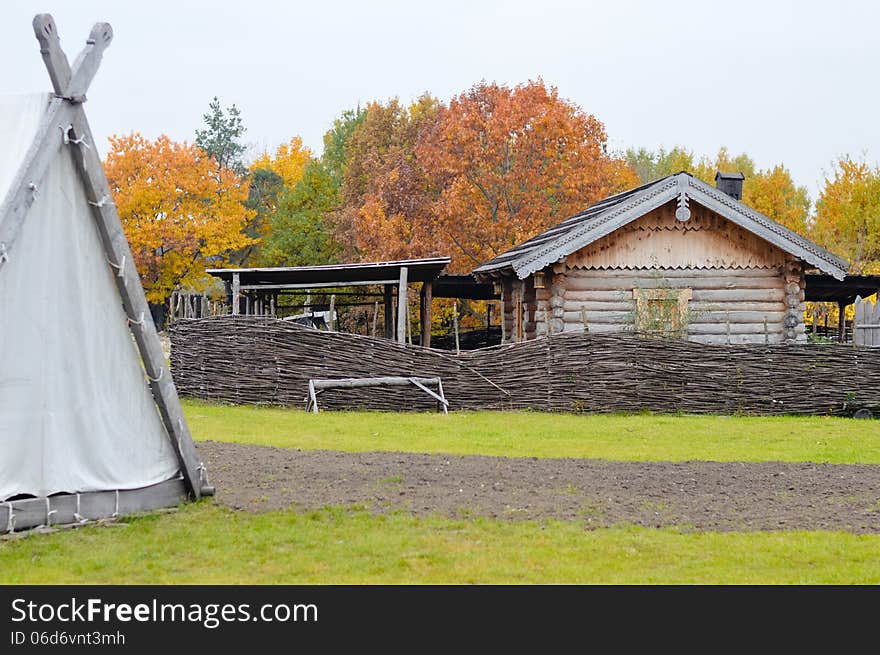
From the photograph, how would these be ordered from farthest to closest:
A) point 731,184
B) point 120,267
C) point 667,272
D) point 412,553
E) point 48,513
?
point 731,184, point 667,272, point 120,267, point 48,513, point 412,553

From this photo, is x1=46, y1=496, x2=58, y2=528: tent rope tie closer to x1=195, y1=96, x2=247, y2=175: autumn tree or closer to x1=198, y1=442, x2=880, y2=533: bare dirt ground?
x1=198, y1=442, x2=880, y2=533: bare dirt ground

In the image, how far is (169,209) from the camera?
48.2 meters

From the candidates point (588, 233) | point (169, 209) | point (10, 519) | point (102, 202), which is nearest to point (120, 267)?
point (102, 202)

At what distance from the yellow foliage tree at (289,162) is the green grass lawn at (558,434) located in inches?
1781

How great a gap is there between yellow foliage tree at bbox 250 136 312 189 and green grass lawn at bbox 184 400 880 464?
45.2 meters

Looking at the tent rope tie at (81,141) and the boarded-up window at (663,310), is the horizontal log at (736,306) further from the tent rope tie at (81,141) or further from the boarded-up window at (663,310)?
the tent rope tie at (81,141)

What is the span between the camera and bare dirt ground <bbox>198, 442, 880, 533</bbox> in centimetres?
925

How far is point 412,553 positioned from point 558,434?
9.02 m

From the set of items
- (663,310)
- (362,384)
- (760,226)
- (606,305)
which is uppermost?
(760,226)

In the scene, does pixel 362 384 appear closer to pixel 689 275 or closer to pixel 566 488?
pixel 689 275

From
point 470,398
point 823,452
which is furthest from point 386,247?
point 823,452

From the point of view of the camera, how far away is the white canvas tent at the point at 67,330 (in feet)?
26.7
